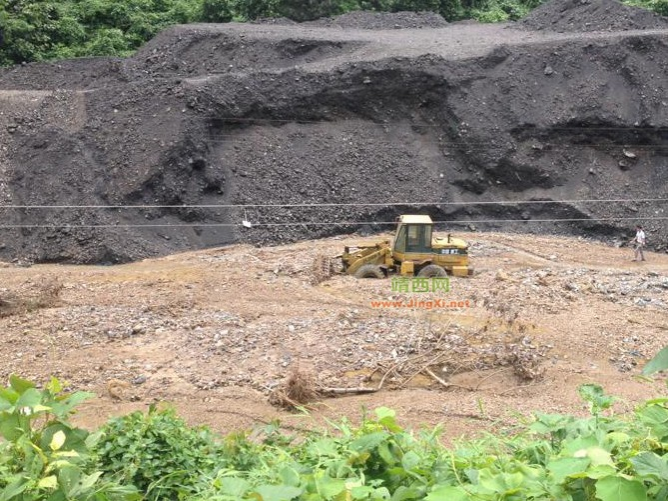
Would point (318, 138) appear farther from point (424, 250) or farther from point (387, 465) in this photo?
point (387, 465)

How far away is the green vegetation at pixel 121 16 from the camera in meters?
23.9

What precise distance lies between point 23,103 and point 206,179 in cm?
506

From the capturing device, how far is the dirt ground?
29.5ft

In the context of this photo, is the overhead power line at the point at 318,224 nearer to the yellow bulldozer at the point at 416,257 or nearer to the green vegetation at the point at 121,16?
the yellow bulldozer at the point at 416,257

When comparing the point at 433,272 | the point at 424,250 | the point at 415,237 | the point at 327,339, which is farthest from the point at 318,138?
the point at 327,339

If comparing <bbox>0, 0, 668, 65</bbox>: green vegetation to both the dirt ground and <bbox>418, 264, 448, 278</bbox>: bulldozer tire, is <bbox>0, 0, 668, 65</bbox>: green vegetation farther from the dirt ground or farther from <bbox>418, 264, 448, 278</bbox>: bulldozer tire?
<bbox>418, 264, 448, 278</bbox>: bulldozer tire

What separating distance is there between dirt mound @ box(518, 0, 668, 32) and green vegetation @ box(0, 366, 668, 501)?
22331 millimetres

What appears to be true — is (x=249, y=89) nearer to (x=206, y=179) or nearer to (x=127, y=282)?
(x=206, y=179)

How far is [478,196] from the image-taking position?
1931 centimetres

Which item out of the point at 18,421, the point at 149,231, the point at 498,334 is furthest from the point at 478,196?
the point at 18,421

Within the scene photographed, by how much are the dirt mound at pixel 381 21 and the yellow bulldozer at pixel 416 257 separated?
11880mm

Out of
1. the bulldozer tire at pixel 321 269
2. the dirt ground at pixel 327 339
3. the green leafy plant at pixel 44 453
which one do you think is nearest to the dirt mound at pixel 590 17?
the dirt ground at pixel 327 339

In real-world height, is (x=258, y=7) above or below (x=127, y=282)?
above

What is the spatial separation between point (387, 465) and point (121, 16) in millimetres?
26007
